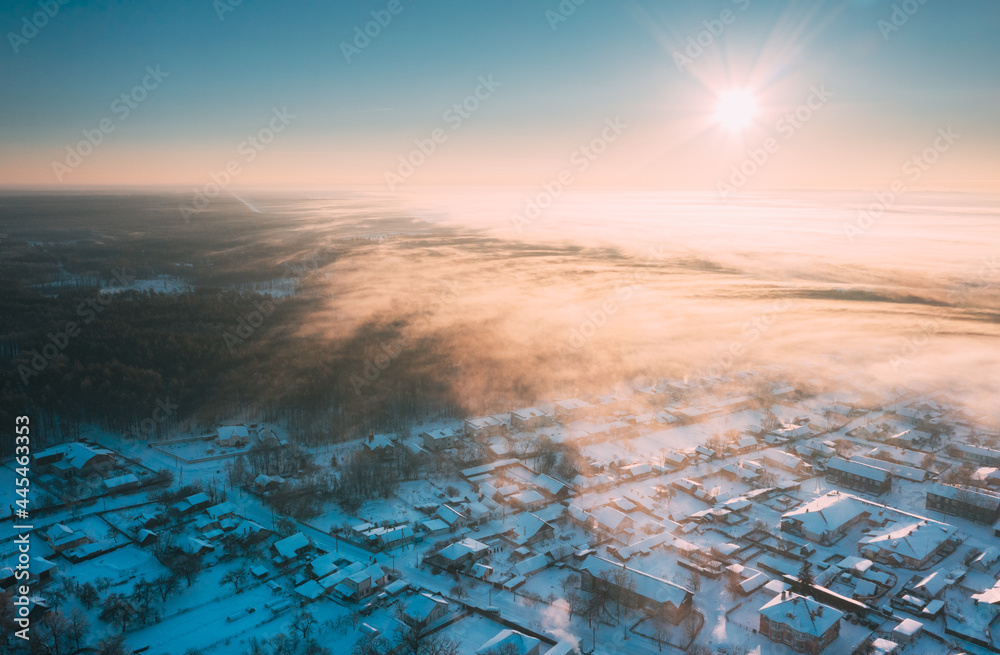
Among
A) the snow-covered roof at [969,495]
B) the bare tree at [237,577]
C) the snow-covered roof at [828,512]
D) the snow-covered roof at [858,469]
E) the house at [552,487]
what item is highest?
the snow-covered roof at [969,495]

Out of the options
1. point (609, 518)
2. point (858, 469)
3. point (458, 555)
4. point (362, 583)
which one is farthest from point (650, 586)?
point (858, 469)

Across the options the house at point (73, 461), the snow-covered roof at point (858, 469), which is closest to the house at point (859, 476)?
the snow-covered roof at point (858, 469)

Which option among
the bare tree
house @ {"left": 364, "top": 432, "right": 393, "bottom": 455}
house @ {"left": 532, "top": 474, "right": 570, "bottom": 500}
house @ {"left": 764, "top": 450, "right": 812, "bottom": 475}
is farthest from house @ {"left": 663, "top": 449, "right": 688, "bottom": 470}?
the bare tree

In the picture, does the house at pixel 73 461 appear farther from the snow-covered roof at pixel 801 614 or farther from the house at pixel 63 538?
the snow-covered roof at pixel 801 614

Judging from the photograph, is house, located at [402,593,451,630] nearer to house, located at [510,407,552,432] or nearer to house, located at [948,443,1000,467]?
house, located at [510,407,552,432]

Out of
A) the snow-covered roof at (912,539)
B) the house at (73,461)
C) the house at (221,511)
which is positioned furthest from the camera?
the house at (73,461)
